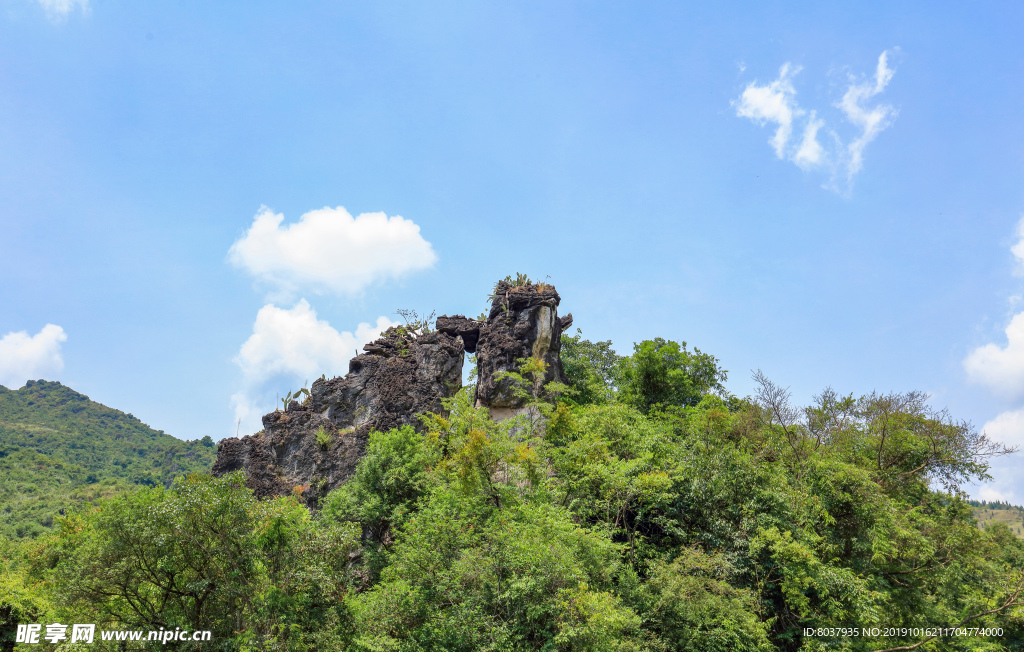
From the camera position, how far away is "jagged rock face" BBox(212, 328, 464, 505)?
24797 mm

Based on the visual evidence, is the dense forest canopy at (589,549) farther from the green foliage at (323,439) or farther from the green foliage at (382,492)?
the green foliage at (323,439)

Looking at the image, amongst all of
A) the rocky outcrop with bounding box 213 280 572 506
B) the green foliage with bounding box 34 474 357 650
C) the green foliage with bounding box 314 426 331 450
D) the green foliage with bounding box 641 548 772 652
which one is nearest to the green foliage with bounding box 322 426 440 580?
the rocky outcrop with bounding box 213 280 572 506

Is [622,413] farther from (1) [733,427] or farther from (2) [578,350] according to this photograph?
(2) [578,350]

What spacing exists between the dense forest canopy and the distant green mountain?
5360 centimetres

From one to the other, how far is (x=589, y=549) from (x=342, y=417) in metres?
16.3

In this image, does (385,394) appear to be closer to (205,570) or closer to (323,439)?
(323,439)

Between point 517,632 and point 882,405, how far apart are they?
15.1 m

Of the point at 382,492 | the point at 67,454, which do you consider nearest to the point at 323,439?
the point at 382,492

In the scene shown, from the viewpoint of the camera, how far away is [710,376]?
28.0m

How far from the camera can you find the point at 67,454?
93.1 meters

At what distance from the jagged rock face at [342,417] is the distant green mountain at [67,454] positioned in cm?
4291

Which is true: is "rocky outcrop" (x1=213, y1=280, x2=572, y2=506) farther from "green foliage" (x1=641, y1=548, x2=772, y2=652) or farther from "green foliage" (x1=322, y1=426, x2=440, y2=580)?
"green foliage" (x1=641, y1=548, x2=772, y2=652)

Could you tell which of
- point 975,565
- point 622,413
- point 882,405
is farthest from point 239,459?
point 975,565

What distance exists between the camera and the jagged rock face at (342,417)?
81.4 feet
